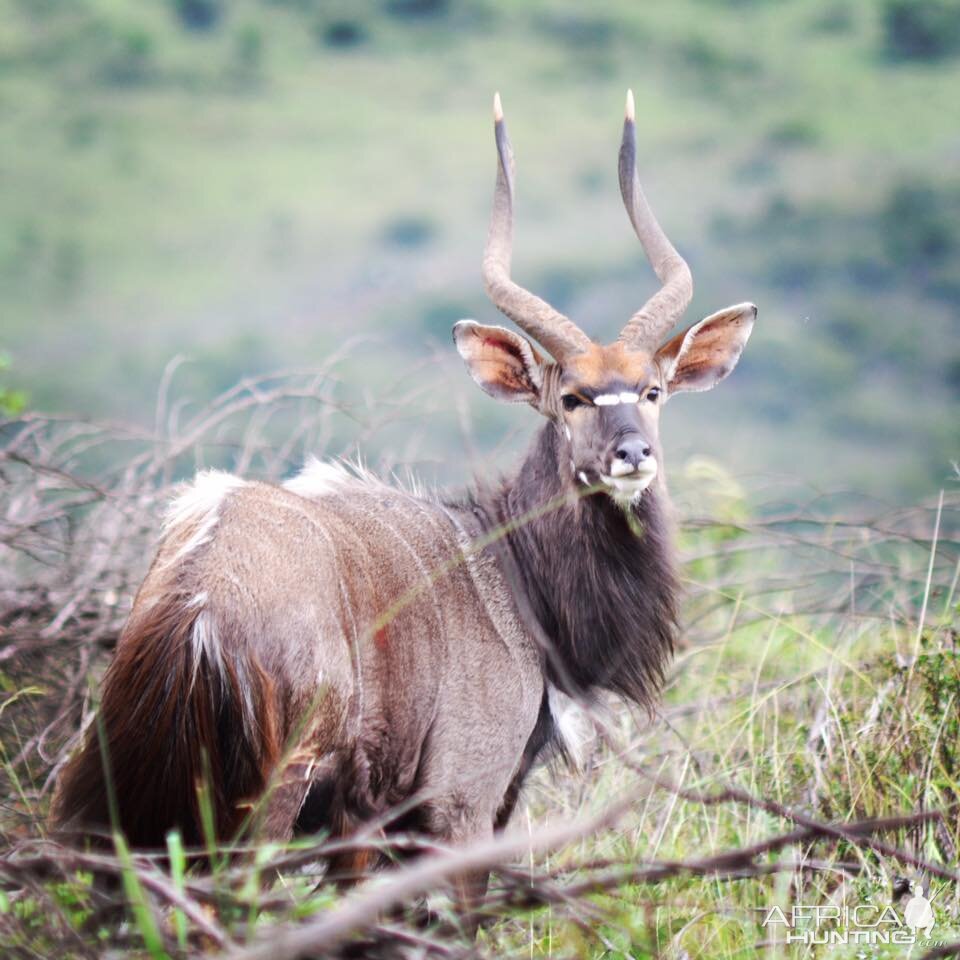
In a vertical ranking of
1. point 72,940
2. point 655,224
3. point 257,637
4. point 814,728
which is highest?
point 655,224

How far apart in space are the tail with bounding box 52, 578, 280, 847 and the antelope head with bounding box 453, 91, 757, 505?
3.93 feet

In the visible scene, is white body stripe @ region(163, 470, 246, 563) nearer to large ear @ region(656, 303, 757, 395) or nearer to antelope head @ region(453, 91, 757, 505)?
antelope head @ region(453, 91, 757, 505)

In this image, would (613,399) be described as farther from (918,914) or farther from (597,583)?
(918,914)

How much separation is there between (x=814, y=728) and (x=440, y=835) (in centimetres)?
140

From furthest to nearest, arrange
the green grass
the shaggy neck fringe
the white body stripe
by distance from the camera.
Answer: the shaggy neck fringe
the white body stripe
the green grass

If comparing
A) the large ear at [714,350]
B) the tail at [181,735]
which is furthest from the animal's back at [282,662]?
the large ear at [714,350]

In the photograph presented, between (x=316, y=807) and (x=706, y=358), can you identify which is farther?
(x=706, y=358)

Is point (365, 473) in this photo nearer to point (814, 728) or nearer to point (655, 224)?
point (655, 224)

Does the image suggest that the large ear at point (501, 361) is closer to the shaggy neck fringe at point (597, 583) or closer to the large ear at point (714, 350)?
the shaggy neck fringe at point (597, 583)

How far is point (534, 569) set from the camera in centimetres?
390

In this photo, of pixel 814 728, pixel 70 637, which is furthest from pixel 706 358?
pixel 70 637

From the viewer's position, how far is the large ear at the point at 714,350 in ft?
13.8

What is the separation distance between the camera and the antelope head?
3.61 m

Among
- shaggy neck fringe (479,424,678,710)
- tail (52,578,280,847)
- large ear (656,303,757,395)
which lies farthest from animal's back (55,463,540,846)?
large ear (656,303,757,395)
